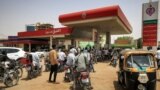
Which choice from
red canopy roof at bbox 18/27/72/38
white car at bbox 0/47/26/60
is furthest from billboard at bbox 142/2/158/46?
red canopy roof at bbox 18/27/72/38

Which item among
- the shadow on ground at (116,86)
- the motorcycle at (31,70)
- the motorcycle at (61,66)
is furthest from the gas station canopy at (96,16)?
the shadow on ground at (116,86)

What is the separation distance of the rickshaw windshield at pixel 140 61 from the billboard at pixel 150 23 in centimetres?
1087

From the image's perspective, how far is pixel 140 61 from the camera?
32.4 ft

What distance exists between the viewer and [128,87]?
372 inches

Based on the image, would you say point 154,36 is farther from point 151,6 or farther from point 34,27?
point 34,27

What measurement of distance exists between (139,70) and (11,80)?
5.87 m

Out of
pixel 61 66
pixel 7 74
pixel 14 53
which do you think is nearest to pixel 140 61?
pixel 7 74

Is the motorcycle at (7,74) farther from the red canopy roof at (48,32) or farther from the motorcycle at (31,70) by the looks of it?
the red canopy roof at (48,32)

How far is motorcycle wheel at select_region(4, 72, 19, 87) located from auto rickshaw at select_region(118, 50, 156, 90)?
17.1 ft

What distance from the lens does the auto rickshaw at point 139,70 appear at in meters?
→ 9.17

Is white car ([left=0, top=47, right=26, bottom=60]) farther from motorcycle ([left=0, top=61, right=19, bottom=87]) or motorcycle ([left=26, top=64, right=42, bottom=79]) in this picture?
motorcycle ([left=0, top=61, right=19, bottom=87])

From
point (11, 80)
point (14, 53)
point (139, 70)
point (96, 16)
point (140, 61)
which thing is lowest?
point (11, 80)

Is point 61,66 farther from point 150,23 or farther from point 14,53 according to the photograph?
point 150,23

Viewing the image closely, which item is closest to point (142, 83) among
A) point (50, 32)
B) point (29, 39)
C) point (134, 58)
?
point (134, 58)
